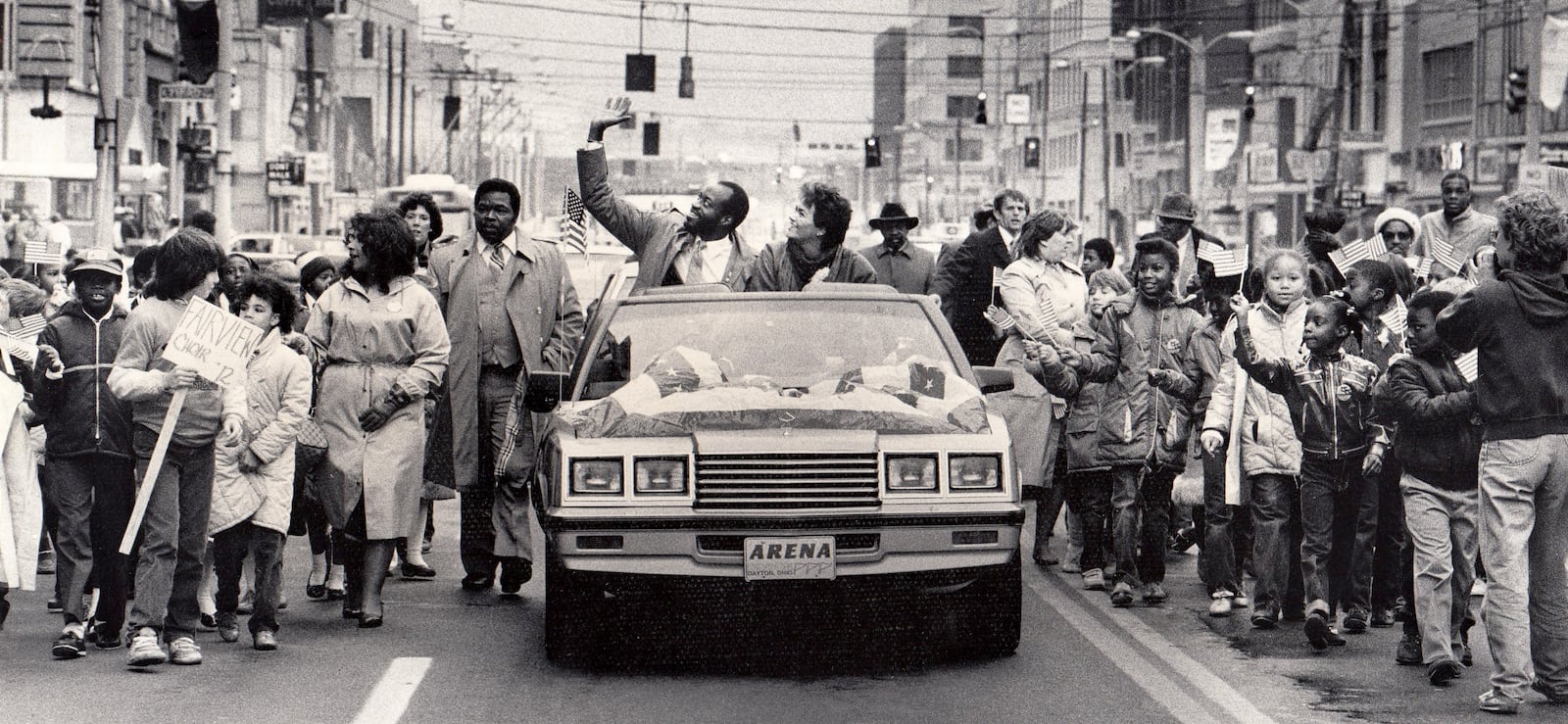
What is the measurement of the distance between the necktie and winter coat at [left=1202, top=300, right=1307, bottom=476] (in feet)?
12.3

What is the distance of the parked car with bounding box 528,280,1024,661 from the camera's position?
330 inches

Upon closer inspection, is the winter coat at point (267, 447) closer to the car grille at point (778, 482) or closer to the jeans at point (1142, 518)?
the car grille at point (778, 482)

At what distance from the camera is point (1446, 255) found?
13.8 m

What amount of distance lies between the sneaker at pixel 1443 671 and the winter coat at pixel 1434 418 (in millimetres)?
684

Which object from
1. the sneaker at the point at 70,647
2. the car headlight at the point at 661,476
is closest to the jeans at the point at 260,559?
the sneaker at the point at 70,647

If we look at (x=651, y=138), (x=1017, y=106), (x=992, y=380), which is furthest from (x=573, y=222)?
(x=1017, y=106)

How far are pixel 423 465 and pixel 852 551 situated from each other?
3.23 m

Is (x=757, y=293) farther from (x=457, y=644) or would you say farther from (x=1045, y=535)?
(x=1045, y=535)

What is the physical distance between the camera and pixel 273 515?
9.37 metres

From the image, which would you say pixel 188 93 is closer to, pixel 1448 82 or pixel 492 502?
pixel 492 502

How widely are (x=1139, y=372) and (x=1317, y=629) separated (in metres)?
2.20

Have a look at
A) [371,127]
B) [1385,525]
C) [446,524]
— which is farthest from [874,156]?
[1385,525]

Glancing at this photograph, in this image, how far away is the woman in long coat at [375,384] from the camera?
391 inches

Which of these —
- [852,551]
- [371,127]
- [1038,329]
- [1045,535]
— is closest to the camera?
[852,551]
